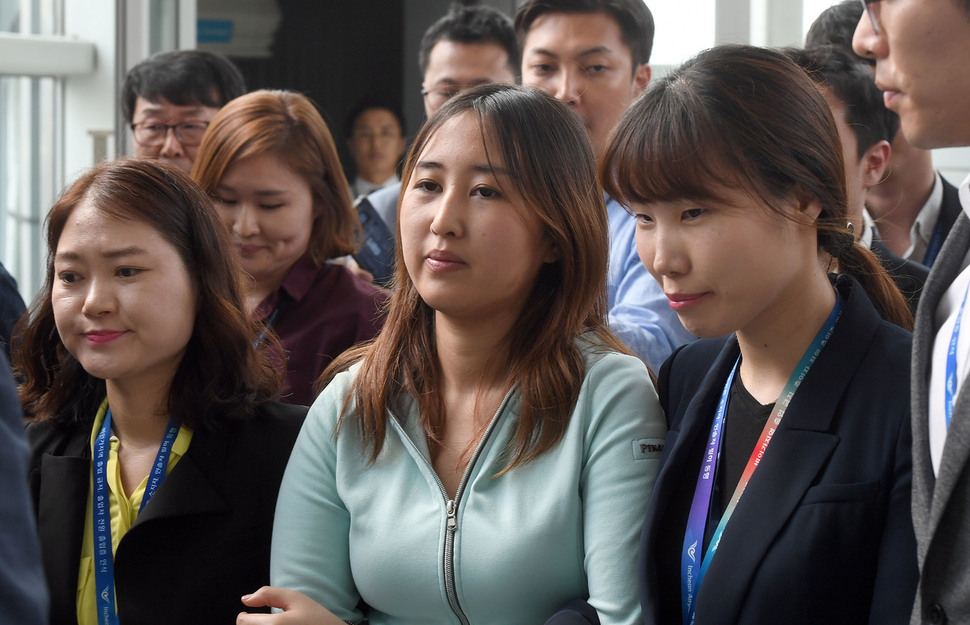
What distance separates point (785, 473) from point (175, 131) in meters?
2.48

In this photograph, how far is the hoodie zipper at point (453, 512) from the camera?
5.17 feet

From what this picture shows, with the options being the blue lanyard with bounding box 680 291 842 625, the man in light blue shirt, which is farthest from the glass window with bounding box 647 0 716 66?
the blue lanyard with bounding box 680 291 842 625

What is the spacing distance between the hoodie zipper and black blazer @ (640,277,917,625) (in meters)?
0.31

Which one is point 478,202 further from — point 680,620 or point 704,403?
point 680,620

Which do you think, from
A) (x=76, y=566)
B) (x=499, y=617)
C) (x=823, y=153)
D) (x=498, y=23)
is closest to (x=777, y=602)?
(x=499, y=617)

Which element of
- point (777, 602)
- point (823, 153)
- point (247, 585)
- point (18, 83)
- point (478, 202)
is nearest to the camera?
point (777, 602)

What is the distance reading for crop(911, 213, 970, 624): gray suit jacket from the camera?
1.11 meters

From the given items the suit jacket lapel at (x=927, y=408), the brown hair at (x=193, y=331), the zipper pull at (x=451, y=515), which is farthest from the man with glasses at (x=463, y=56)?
the suit jacket lapel at (x=927, y=408)

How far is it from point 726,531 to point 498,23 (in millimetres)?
2532

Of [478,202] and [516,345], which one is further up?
[478,202]

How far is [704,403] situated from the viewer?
154cm

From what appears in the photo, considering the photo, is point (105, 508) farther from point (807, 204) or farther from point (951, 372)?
point (951, 372)

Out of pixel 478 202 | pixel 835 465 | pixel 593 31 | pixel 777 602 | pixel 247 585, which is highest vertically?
pixel 593 31

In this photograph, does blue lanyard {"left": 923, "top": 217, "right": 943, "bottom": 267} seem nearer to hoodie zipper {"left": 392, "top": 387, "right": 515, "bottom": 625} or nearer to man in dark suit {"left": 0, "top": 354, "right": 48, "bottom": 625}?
hoodie zipper {"left": 392, "top": 387, "right": 515, "bottom": 625}
